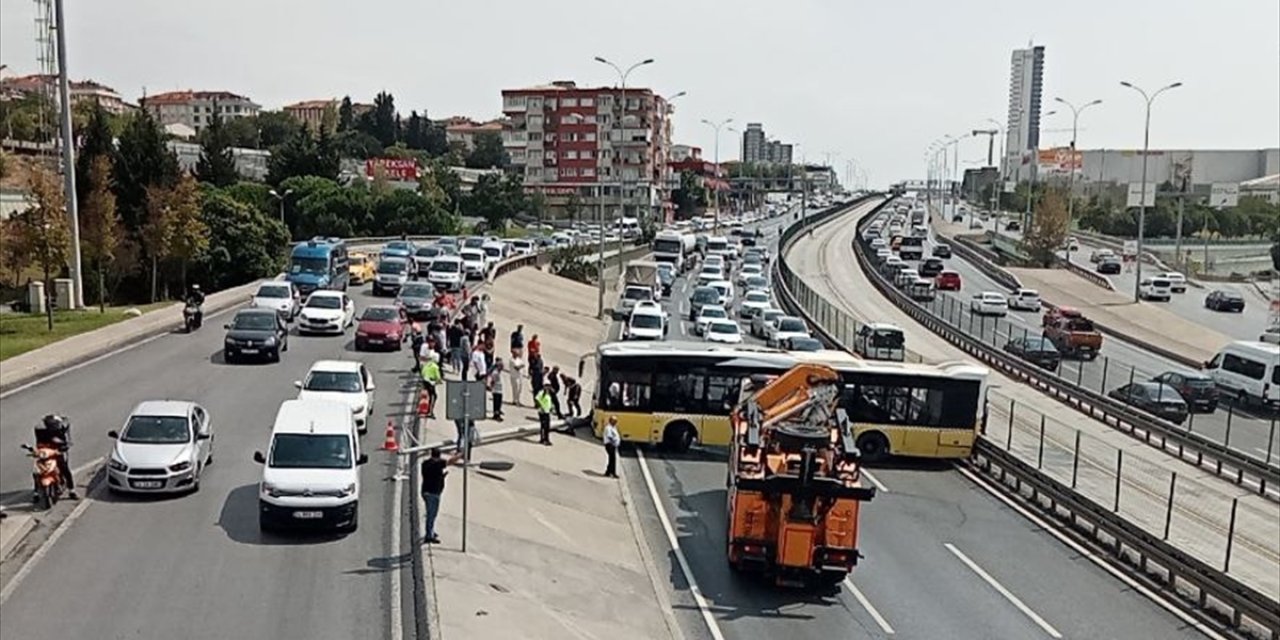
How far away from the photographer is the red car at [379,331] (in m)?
34.1

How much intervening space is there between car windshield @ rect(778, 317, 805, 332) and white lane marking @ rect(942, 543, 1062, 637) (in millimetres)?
26291

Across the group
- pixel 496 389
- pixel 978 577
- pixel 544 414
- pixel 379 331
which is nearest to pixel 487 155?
pixel 379 331

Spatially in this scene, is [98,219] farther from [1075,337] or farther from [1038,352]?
[1075,337]

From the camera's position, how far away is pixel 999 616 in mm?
17594

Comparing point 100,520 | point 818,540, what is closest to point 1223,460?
point 818,540

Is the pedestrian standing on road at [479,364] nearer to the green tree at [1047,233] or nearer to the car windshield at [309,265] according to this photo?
the car windshield at [309,265]

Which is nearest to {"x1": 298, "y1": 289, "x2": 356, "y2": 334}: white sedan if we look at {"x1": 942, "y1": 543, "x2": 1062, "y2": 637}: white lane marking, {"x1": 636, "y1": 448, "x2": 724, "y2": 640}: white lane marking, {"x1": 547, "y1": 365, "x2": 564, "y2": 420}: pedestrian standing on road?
{"x1": 547, "y1": 365, "x2": 564, "y2": 420}: pedestrian standing on road

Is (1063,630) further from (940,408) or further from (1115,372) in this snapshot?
(1115,372)

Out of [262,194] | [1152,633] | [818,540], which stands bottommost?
[1152,633]

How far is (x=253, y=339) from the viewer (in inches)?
1210

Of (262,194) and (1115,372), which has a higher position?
(262,194)

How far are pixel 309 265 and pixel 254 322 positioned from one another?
1387 centimetres

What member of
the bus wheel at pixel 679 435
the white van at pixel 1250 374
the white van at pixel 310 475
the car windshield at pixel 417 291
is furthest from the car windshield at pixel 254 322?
the white van at pixel 1250 374

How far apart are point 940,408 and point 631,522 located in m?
9.83
